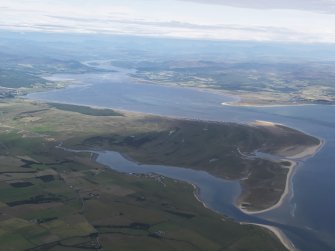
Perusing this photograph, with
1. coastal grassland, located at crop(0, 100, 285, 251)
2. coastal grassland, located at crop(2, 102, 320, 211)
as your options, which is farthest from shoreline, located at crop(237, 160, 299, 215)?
coastal grassland, located at crop(0, 100, 285, 251)

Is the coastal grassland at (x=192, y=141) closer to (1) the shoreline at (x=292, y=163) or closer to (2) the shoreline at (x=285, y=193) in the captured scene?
(2) the shoreline at (x=285, y=193)

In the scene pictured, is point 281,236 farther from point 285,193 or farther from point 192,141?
point 192,141

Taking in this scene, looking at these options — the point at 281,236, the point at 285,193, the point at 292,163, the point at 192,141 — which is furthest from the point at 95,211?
the point at 292,163

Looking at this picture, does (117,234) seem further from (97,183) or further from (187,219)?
(97,183)

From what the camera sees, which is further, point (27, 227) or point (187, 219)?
point (187, 219)

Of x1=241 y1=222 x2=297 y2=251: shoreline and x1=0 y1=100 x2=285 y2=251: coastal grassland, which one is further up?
x1=241 y1=222 x2=297 y2=251: shoreline

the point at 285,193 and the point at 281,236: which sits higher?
the point at 281,236

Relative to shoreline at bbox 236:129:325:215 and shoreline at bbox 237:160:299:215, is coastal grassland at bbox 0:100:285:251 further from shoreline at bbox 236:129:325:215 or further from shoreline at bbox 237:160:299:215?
shoreline at bbox 236:129:325:215

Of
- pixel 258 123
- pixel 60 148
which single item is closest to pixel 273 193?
pixel 60 148
